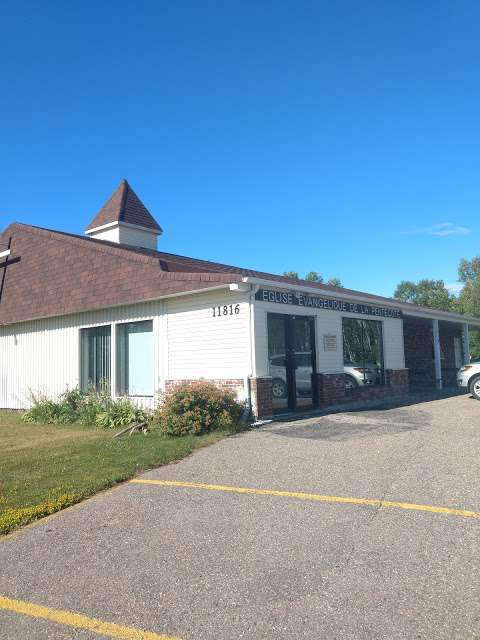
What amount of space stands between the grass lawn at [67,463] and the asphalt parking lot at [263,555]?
362 mm

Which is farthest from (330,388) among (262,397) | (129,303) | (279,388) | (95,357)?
(95,357)

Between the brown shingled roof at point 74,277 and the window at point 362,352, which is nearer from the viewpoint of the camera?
the brown shingled roof at point 74,277

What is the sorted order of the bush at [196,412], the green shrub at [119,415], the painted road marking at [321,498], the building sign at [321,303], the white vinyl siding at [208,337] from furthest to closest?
the green shrub at [119,415]
the building sign at [321,303]
the white vinyl siding at [208,337]
the bush at [196,412]
the painted road marking at [321,498]

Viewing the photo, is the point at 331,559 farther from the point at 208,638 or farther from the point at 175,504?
the point at 175,504

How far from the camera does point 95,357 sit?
1462cm

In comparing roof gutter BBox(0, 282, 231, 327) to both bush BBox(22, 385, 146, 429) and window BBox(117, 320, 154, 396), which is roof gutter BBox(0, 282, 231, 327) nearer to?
window BBox(117, 320, 154, 396)

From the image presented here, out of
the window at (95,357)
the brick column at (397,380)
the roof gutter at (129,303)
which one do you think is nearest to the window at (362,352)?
the brick column at (397,380)

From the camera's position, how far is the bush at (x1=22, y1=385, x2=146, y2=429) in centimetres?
1242

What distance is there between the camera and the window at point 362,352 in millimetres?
13914

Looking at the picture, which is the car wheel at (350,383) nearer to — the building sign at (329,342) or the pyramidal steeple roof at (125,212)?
the building sign at (329,342)

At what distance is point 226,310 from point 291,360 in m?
2.00

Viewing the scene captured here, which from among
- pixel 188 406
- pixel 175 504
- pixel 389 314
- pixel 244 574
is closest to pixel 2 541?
pixel 175 504

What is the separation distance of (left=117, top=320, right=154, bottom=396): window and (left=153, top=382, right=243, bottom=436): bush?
3037mm

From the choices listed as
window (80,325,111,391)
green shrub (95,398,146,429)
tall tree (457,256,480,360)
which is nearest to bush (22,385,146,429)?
green shrub (95,398,146,429)
